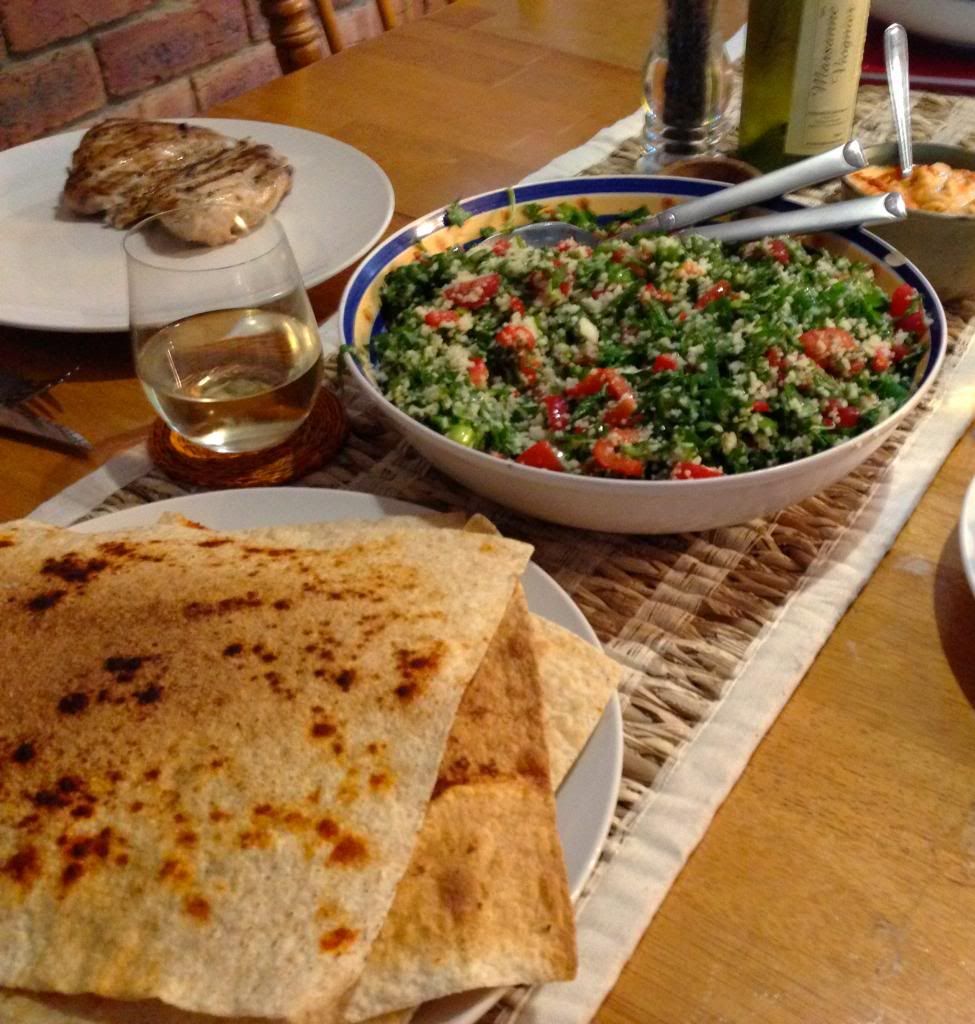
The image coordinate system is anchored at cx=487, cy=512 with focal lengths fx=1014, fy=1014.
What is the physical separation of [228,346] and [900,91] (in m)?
1.34

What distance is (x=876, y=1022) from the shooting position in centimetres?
76

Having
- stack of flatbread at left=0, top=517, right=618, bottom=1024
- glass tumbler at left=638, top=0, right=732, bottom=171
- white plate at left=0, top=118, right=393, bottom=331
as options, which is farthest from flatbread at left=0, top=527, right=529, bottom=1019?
glass tumbler at left=638, top=0, right=732, bottom=171

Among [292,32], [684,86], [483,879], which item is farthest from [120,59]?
[483,879]

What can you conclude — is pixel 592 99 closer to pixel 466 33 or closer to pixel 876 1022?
pixel 466 33

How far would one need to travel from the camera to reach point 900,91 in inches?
73.3

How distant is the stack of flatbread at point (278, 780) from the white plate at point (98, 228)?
0.70 m

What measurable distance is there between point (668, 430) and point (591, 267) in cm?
34

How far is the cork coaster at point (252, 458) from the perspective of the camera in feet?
4.31

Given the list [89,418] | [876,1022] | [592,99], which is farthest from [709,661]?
A: [592,99]

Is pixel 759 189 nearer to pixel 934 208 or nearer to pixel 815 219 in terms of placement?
pixel 815 219

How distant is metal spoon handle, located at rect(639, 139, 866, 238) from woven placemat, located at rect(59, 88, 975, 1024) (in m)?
0.36

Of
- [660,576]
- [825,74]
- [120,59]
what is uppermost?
[825,74]

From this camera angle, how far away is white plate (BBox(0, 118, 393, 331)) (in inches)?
61.8

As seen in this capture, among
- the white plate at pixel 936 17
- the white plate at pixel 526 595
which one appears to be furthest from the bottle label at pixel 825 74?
the white plate at pixel 526 595
